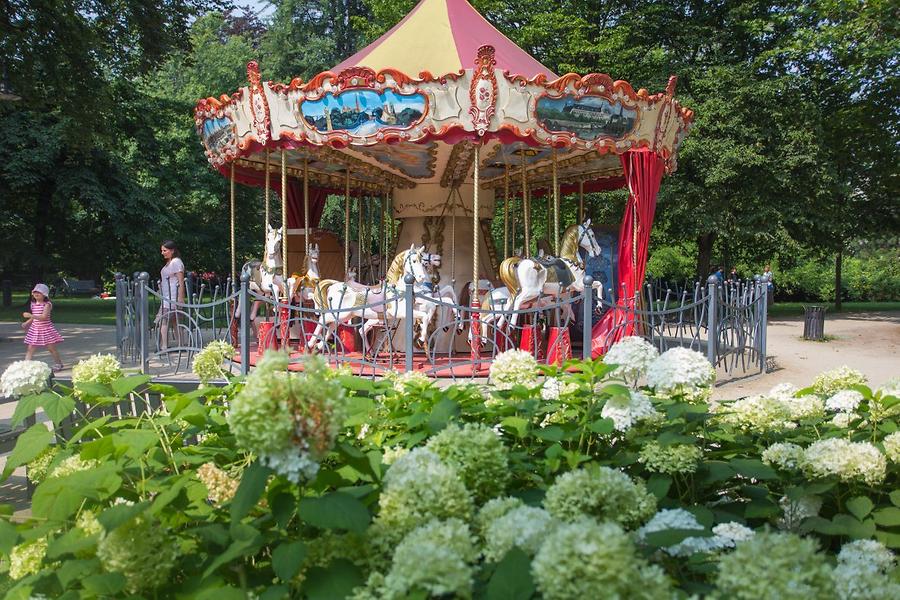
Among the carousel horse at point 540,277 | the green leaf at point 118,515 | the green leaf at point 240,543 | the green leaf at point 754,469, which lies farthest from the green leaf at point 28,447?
the carousel horse at point 540,277

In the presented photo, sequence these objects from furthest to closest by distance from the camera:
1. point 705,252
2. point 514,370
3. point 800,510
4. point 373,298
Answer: point 705,252 < point 373,298 < point 514,370 < point 800,510

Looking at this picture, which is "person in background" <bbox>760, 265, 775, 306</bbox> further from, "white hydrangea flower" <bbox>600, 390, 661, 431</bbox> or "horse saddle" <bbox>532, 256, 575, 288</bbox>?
"white hydrangea flower" <bbox>600, 390, 661, 431</bbox>

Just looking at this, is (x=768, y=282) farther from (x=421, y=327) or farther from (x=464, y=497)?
(x=464, y=497)

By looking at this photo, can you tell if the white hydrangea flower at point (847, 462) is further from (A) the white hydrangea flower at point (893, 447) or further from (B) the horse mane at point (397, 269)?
(B) the horse mane at point (397, 269)

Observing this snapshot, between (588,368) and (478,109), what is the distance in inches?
256

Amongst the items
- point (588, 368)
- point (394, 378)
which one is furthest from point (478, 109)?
point (588, 368)

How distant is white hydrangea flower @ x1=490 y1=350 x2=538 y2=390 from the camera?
3.06 metres

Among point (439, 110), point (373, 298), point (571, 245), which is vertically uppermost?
point (439, 110)

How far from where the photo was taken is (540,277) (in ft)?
31.5

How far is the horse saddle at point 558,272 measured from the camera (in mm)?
10008

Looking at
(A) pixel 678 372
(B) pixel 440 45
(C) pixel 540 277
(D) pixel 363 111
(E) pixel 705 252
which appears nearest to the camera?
(A) pixel 678 372

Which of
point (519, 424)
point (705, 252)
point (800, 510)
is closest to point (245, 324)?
point (519, 424)

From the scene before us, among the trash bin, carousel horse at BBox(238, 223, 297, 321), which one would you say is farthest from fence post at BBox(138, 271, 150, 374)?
the trash bin

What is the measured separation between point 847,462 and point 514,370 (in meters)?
1.28
